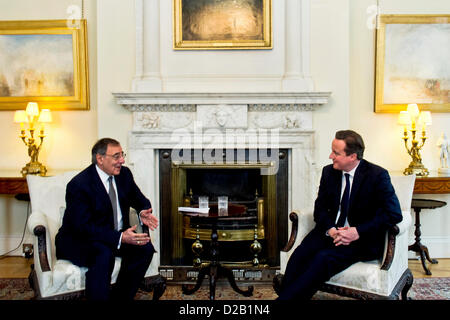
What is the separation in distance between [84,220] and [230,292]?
148 cm

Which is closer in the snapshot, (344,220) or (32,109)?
(344,220)

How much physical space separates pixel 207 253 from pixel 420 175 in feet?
6.99

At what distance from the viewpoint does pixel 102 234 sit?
2.74 meters

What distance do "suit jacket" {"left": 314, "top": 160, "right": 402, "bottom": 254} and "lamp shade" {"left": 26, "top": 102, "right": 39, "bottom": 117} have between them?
9.37 ft

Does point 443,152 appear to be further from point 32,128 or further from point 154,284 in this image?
point 32,128

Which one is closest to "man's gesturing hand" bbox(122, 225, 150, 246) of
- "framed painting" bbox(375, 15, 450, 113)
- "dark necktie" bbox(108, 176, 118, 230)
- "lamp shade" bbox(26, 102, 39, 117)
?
"dark necktie" bbox(108, 176, 118, 230)

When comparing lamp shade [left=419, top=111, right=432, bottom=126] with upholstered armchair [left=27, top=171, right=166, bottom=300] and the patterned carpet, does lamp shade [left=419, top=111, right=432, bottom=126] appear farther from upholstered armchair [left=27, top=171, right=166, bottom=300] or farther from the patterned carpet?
upholstered armchair [left=27, top=171, right=166, bottom=300]

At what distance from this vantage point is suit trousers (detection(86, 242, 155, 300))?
2.61m

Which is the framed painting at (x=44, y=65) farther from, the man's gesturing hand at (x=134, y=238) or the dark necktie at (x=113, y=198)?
the man's gesturing hand at (x=134, y=238)

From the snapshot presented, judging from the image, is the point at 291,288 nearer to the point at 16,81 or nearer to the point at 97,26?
the point at 97,26

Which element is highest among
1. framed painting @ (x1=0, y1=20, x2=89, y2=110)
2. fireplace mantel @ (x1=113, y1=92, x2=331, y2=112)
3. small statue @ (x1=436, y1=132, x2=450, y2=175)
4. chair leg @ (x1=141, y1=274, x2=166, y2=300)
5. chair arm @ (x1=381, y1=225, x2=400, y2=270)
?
framed painting @ (x1=0, y1=20, x2=89, y2=110)

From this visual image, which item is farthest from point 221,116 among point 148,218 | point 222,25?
point 148,218

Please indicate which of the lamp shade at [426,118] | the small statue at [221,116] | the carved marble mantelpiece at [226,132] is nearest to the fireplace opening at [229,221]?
the carved marble mantelpiece at [226,132]

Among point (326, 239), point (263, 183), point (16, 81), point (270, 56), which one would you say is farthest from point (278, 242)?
point (16, 81)
